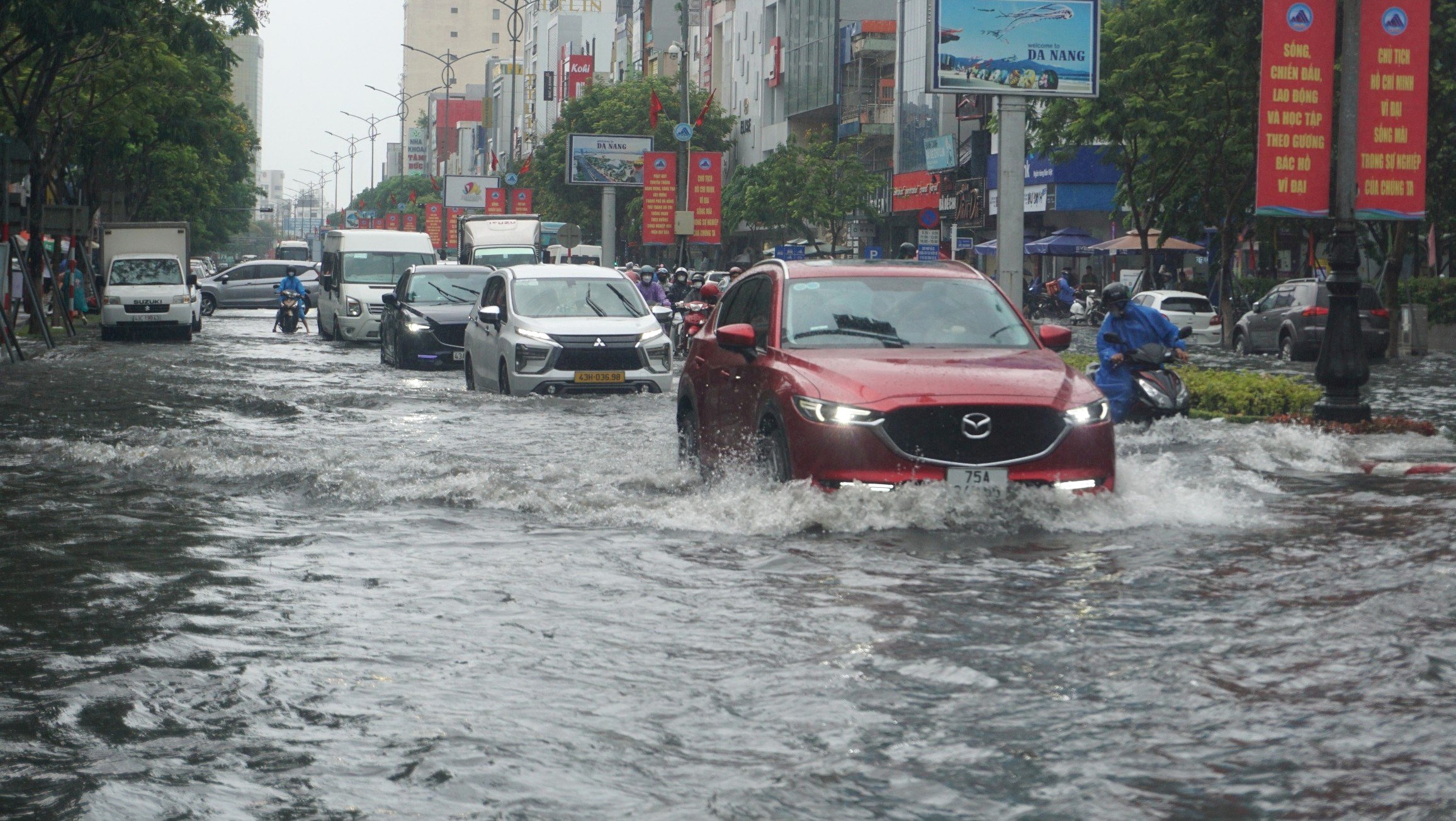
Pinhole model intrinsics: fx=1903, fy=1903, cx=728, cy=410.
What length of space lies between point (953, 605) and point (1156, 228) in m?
54.4

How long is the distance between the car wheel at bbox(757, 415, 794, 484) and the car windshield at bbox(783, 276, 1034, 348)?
0.62 m

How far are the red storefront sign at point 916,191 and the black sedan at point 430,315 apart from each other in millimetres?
41534

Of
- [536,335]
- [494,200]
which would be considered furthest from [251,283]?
[536,335]

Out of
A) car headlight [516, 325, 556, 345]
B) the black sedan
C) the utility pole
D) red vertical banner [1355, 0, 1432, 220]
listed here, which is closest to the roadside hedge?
the utility pole

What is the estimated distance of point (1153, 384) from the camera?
Answer: 15.0 metres

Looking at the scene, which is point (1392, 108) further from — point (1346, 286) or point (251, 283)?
point (251, 283)

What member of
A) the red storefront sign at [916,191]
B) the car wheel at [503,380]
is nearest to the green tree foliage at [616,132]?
the red storefront sign at [916,191]

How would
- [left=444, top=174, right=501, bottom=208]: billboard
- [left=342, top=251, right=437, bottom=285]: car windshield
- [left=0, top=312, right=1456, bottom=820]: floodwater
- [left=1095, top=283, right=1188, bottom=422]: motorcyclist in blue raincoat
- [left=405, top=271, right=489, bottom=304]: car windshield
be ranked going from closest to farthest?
1. [left=0, top=312, right=1456, bottom=820]: floodwater
2. [left=1095, top=283, right=1188, bottom=422]: motorcyclist in blue raincoat
3. [left=405, top=271, right=489, bottom=304]: car windshield
4. [left=342, top=251, right=437, bottom=285]: car windshield
5. [left=444, top=174, right=501, bottom=208]: billboard

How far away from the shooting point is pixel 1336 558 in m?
9.05

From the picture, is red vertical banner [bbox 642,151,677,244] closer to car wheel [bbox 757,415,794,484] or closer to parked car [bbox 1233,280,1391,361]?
parked car [bbox 1233,280,1391,361]

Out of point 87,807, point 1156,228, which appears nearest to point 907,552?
point 87,807

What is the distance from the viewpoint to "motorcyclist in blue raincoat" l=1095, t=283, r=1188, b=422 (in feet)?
48.6

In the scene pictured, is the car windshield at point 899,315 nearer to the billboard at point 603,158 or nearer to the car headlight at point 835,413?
the car headlight at point 835,413

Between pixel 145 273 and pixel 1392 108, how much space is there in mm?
28950
